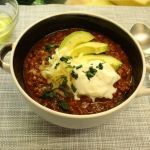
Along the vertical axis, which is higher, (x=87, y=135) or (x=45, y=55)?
(x=45, y=55)

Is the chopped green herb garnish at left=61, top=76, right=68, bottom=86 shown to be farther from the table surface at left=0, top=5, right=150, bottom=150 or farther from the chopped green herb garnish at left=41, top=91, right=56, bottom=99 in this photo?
the table surface at left=0, top=5, right=150, bottom=150

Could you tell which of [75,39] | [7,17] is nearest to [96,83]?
[75,39]

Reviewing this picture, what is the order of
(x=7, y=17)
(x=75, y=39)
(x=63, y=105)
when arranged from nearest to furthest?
(x=63, y=105)
(x=75, y=39)
(x=7, y=17)

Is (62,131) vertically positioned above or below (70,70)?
below

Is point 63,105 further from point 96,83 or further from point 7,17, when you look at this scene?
point 7,17

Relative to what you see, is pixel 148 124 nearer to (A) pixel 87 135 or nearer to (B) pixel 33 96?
(A) pixel 87 135

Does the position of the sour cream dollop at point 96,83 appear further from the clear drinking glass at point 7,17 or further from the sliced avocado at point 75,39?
the clear drinking glass at point 7,17

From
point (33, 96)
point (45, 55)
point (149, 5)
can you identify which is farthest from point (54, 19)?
point (149, 5)
